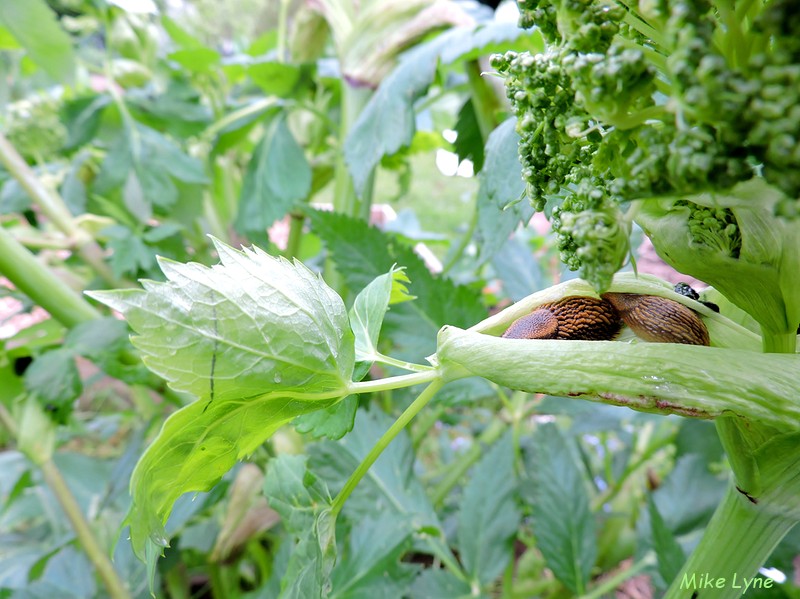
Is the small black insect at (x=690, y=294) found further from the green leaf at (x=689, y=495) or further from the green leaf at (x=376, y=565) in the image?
the green leaf at (x=689, y=495)

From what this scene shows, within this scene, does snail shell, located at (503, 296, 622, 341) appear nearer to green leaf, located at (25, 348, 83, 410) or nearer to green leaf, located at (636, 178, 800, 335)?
green leaf, located at (636, 178, 800, 335)

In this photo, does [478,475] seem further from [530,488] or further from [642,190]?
[642,190]

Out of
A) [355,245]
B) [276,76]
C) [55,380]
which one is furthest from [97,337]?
[276,76]

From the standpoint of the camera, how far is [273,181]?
862 millimetres

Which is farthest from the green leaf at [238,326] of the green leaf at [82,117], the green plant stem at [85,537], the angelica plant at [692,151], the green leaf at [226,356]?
the green leaf at [82,117]

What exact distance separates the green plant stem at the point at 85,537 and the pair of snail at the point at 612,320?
2.04 feet

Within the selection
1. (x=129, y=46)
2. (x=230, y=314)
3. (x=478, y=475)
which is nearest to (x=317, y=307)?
(x=230, y=314)

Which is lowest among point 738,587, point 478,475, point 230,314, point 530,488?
point 530,488

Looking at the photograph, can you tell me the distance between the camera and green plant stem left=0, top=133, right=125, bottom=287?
2.56ft

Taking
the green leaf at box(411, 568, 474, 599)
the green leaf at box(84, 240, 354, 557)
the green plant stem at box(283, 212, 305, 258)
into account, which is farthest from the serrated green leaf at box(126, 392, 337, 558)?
the green plant stem at box(283, 212, 305, 258)

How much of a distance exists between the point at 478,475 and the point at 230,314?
51 centimetres

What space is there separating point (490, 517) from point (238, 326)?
510 mm

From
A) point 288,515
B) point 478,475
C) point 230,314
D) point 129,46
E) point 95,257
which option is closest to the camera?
point 230,314

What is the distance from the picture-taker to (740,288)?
0.91 ft
